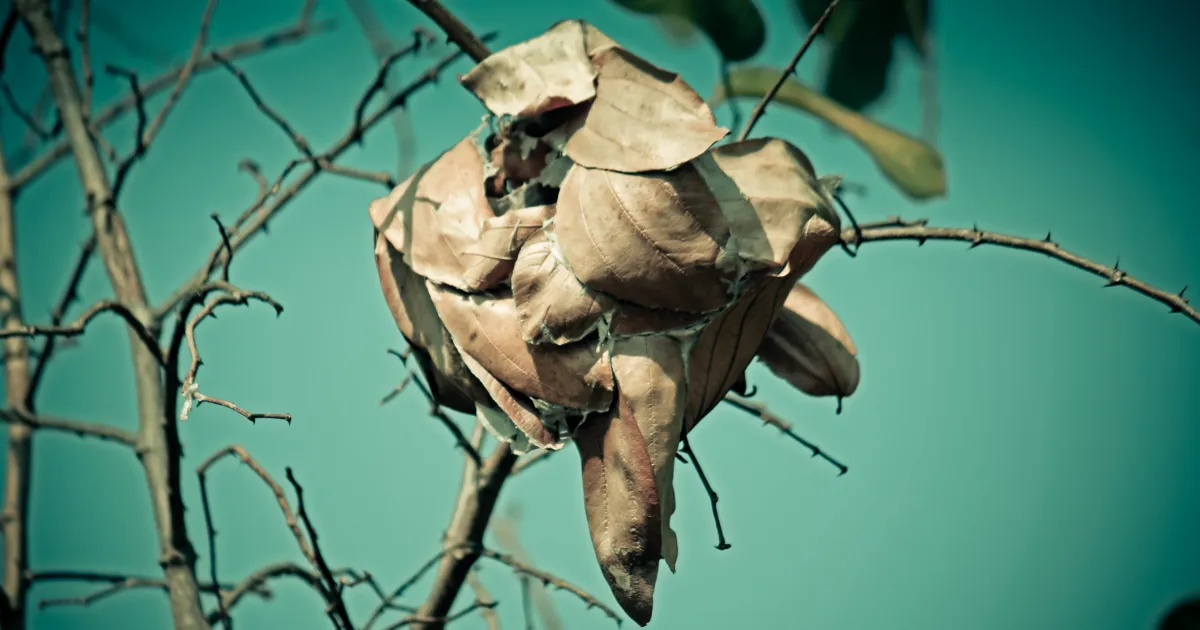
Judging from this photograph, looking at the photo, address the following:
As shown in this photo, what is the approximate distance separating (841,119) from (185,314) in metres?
0.69

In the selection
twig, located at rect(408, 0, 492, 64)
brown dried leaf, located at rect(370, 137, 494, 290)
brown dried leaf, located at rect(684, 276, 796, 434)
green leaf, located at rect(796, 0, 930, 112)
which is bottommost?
brown dried leaf, located at rect(684, 276, 796, 434)

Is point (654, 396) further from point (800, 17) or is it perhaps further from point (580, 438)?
point (800, 17)

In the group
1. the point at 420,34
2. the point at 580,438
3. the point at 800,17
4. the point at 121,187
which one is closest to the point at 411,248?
the point at 580,438

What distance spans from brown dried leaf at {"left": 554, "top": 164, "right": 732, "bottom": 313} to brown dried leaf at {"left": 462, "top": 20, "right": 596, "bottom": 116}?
0.07 m

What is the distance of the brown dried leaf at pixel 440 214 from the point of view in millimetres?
839

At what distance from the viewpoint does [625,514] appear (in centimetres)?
77

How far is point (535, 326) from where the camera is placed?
0.78 m

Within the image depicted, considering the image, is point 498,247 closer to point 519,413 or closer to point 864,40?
point 519,413

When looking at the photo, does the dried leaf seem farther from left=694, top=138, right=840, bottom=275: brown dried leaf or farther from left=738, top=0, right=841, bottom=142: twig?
left=738, top=0, right=841, bottom=142: twig

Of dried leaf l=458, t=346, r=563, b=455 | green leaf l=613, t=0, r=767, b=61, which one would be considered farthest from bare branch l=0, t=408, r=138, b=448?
green leaf l=613, t=0, r=767, b=61

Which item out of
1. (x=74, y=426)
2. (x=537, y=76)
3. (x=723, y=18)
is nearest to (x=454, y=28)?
(x=537, y=76)

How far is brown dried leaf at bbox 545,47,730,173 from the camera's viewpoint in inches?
31.1

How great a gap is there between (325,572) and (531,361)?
0.36 meters

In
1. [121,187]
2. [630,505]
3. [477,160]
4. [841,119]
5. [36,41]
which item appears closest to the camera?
[630,505]
